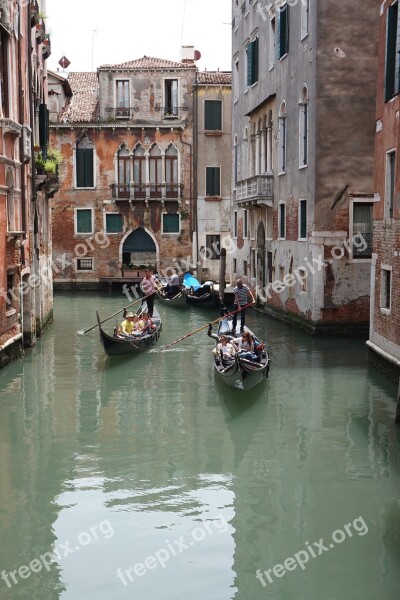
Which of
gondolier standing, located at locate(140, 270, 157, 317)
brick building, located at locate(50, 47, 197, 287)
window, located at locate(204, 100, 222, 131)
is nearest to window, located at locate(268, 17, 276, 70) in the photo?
gondolier standing, located at locate(140, 270, 157, 317)

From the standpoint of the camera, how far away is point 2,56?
10.2 m

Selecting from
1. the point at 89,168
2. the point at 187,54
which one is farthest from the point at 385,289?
the point at 187,54

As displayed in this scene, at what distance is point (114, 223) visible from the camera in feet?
76.9

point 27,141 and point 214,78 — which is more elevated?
point 214,78

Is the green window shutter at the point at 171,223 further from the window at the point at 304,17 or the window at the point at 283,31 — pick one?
the window at the point at 304,17

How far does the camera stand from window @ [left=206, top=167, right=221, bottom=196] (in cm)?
2308

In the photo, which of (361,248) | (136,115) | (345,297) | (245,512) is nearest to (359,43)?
(361,248)

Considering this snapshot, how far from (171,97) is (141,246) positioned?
444 cm

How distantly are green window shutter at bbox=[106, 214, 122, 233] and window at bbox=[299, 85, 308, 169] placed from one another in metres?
10.7

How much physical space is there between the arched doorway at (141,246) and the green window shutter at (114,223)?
40 centimetres

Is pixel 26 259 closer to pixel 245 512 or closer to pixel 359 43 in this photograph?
pixel 359 43

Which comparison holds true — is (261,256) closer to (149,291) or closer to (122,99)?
(149,291)

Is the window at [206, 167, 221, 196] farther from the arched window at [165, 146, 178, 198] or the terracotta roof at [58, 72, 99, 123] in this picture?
the terracotta roof at [58, 72, 99, 123]

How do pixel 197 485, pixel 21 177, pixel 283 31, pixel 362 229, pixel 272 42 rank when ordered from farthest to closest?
pixel 272 42 < pixel 283 31 < pixel 362 229 < pixel 21 177 < pixel 197 485
